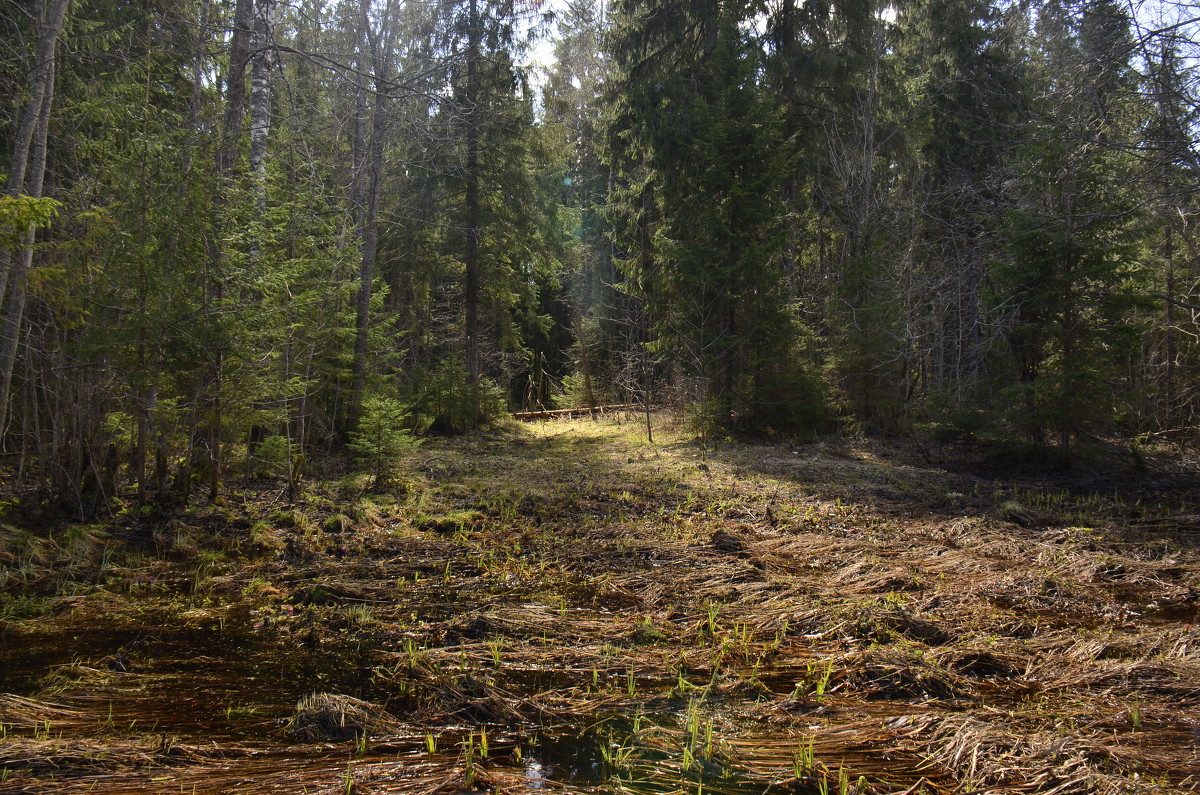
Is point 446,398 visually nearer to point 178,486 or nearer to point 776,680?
point 178,486

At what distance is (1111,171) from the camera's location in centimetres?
991

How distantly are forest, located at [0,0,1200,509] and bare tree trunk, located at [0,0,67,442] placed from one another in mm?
46

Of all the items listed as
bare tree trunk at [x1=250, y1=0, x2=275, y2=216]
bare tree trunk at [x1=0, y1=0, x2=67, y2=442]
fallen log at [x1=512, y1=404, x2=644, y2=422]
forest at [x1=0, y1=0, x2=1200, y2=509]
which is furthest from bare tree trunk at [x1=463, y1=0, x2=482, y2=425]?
bare tree trunk at [x1=0, y1=0, x2=67, y2=442]

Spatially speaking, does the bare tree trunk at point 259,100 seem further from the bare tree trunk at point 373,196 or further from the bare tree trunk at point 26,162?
the bare tree trunk at point 373,196

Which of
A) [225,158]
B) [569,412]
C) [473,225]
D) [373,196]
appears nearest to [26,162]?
[225,158]

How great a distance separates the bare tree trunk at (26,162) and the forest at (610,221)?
1.8 inches

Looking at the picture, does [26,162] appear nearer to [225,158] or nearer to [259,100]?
[225,158]

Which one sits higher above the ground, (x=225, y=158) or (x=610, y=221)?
(x=610, y=221)

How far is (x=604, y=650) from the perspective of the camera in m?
4.30

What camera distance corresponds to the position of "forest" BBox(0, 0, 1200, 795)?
3303 millimetres

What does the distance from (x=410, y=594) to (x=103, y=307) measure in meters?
4.21

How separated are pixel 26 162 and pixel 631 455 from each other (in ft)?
34.2

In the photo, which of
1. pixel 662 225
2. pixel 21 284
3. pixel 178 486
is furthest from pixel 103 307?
pixel 662 225

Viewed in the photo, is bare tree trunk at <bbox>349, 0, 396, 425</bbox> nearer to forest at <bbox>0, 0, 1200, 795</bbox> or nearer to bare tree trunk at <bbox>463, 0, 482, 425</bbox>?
Answer: forest at <bbox>0, 0, 1200, 795</bbox>
